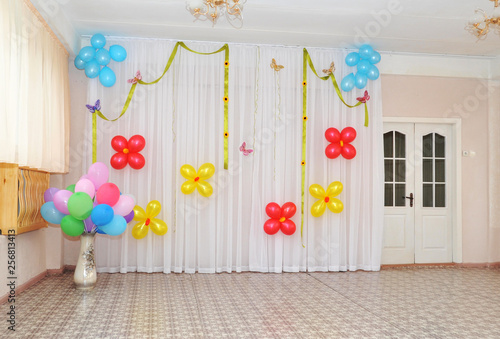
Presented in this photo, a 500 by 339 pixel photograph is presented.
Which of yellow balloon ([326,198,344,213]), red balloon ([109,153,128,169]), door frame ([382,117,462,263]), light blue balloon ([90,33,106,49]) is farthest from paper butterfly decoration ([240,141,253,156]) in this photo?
door frame ([382,117,462,263])

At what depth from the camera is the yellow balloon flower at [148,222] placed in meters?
5.80

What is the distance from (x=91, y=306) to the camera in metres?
4.50

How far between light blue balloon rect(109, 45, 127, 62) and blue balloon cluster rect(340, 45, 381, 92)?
281 cm

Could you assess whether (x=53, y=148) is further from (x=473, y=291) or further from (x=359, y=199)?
(x=473, y=291)

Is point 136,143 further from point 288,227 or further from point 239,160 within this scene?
point 288,227

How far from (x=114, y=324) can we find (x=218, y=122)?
10.2 feet

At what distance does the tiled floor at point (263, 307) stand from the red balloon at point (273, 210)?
0.75 metres

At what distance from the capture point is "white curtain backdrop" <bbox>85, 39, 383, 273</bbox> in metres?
6.17

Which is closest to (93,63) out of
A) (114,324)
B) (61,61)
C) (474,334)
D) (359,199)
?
(61,61)

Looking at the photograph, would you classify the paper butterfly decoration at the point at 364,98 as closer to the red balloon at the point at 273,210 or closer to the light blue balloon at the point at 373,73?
the light blue balloon at the point at 373,73

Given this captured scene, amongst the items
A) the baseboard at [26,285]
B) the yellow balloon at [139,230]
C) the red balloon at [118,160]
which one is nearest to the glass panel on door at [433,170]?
the yellow balloon at [139,230]

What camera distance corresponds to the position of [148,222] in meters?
5.87

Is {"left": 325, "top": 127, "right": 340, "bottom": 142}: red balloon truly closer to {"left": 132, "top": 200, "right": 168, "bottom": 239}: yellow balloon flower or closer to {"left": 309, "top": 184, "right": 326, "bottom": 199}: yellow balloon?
{"left": 309, "top": 184, "right": 326, "bottom": 199}: yellow balloon

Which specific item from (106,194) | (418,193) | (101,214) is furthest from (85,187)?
(418,193)
